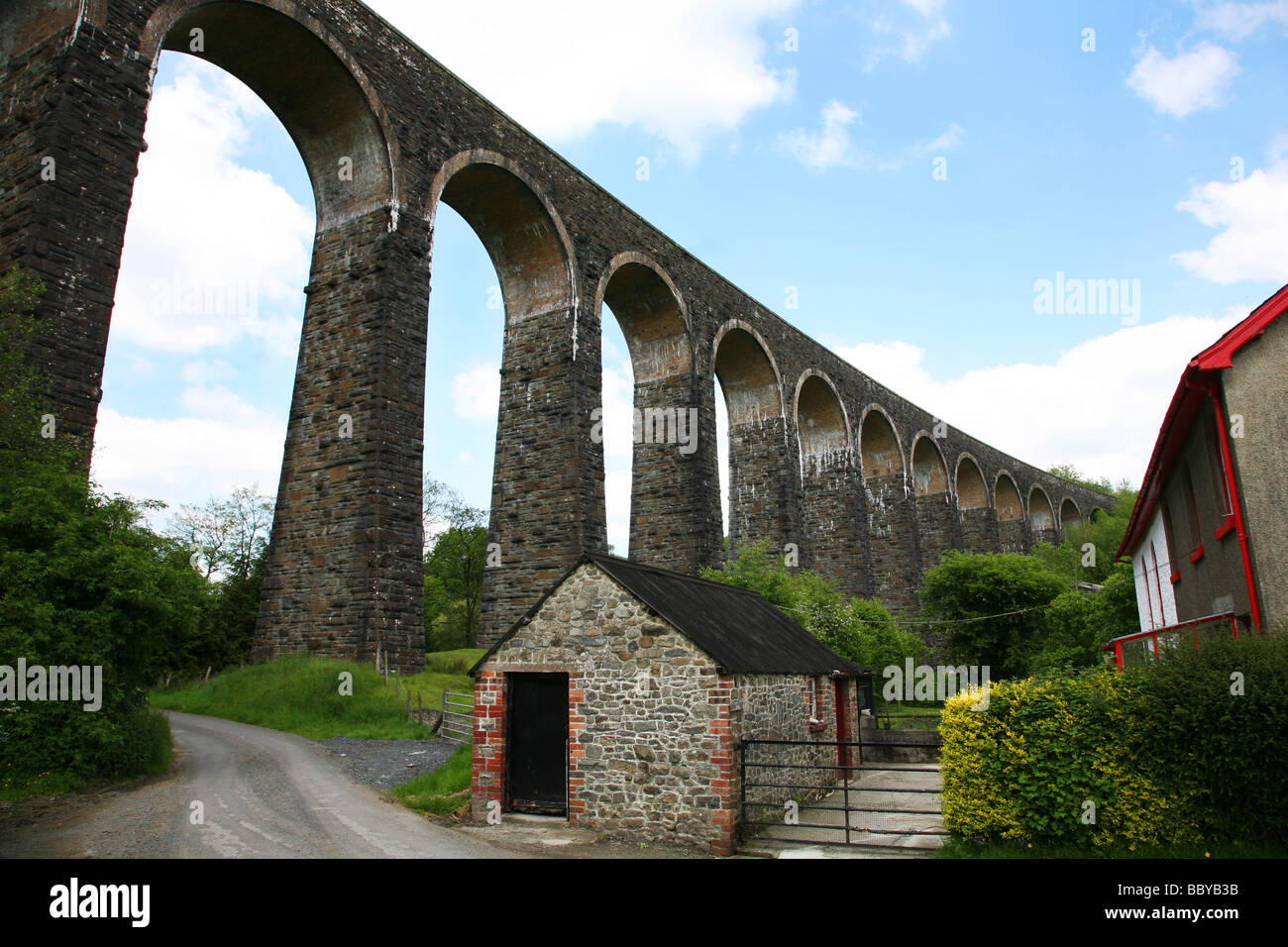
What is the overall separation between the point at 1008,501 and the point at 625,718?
4429 centimetres

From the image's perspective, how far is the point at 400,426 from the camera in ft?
42.0

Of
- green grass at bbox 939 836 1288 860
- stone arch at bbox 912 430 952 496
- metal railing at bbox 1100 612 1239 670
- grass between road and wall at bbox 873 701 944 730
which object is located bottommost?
grass between road and wall at bbox 873 701 944 730

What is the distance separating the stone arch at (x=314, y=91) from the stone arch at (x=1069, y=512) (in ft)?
167

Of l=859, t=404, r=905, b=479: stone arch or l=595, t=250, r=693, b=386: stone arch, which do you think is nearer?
l=595, t=250, r=693, b=386: stone arch

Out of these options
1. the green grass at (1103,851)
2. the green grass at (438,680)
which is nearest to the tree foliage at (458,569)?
the green grass at (438,680)

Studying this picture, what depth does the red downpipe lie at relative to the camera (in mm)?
7375

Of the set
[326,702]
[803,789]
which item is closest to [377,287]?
[326,702]

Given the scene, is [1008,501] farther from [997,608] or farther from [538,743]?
[538,743]

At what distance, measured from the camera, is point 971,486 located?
1658 inches

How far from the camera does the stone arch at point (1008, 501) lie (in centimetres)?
4581

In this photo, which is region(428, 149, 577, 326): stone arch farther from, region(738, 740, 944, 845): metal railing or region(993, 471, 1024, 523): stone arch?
region(993, 471, 1024, 523): stone arch

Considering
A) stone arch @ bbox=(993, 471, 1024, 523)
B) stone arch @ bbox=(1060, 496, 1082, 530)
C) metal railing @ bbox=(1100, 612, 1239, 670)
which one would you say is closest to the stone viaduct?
metal railing @ bbox=(1100, 612, 1239, 670)

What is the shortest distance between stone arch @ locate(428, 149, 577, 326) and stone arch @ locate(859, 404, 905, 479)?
18815mm
